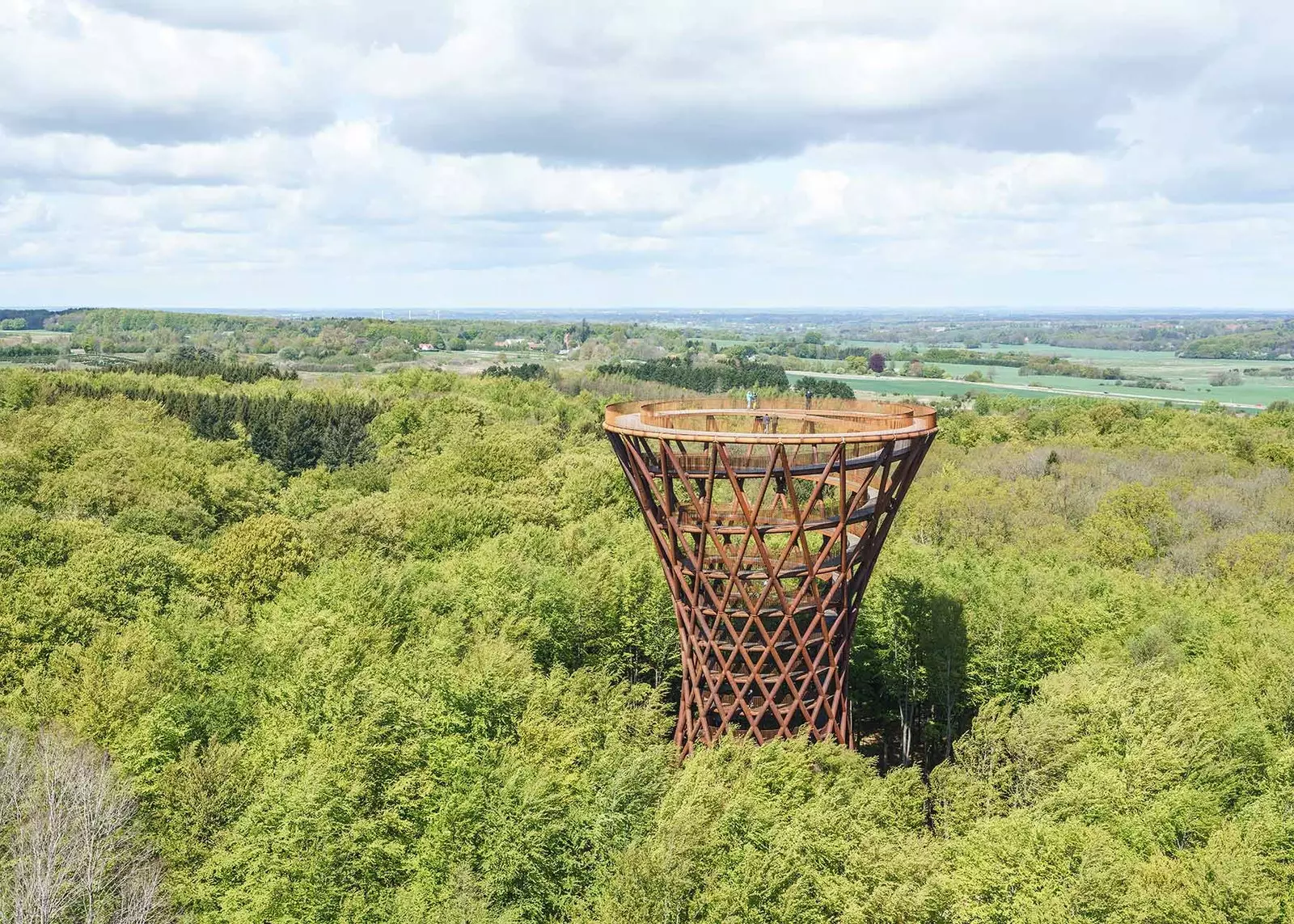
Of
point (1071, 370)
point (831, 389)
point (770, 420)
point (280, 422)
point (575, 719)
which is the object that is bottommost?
point (575, 719)

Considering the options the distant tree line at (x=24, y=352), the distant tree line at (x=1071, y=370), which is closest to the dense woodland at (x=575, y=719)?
the distant tree line at (x=24, y=352)

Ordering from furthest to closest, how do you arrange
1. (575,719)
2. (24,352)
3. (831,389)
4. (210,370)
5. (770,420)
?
(24,352) → (831,389) → (210,370) → (770,420) → (575,719)

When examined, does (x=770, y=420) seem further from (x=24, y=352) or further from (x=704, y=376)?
(x=24, y=352)

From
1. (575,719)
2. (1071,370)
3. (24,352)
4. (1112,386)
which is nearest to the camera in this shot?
(575,719)

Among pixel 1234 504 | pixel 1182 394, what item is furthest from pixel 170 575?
pixel 1182 394

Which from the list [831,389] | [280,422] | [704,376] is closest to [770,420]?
[280,422]

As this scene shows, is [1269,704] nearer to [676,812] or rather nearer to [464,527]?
[676,812]

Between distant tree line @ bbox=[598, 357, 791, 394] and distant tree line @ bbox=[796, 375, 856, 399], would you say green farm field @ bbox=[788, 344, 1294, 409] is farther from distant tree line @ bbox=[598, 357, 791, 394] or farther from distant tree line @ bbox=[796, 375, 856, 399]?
distant tree line @ bbox=[598, 357, 791, 394]
